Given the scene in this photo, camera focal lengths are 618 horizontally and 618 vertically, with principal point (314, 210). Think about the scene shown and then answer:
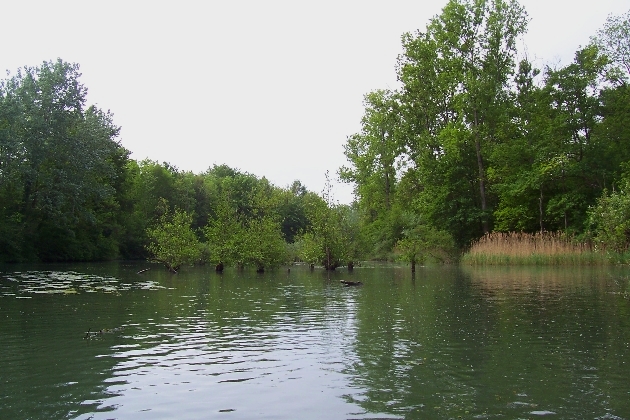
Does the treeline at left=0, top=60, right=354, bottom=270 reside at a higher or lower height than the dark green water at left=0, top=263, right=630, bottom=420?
higher

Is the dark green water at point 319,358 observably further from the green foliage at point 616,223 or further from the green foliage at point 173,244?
the green foliage at point 173,244

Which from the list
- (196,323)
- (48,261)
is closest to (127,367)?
(196,323)

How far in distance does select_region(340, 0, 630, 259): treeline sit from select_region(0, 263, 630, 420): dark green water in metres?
24.5

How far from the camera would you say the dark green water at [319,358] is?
780 cm

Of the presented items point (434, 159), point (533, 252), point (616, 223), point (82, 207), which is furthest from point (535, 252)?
point (82, 207)

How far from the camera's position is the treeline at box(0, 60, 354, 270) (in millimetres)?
41125

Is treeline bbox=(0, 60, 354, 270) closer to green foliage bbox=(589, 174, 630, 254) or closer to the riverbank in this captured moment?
the riverbank

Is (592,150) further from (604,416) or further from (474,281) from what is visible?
(604,416)

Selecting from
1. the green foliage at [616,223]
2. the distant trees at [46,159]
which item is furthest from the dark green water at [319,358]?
the distant trees at [46,159]

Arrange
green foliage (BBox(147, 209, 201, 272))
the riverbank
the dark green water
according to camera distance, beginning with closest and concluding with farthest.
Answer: the dark green water, the riverbank, green foliage (BBox(147, 209, 201, 272))

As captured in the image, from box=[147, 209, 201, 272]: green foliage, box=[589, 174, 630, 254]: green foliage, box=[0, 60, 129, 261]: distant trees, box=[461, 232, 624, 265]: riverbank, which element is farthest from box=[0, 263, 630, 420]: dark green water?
box=[0, 60, 129, 261]: distant trees

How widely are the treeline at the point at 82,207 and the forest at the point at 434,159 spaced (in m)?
0.12

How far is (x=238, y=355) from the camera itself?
11.0 meters

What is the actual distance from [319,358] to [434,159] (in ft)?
146
